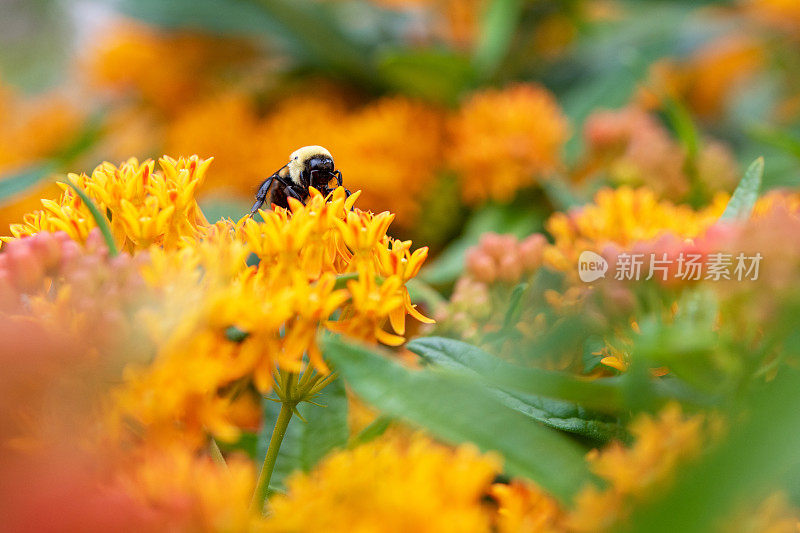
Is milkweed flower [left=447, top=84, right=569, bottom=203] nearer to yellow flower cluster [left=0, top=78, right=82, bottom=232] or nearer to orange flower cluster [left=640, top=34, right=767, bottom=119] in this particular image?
orange flower cluster [left=640, top=34, right=767, bottom=119]

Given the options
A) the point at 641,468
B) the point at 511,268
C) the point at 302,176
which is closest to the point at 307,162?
the point at 302,176

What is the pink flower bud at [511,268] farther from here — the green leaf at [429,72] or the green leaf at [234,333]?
the green leaf at [429,72]

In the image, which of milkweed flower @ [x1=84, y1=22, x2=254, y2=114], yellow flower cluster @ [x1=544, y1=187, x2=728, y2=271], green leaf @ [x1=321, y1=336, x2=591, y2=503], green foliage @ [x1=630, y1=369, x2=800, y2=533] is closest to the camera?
green foliage @ [x1=630, y1=369, x2=800, y2=533]

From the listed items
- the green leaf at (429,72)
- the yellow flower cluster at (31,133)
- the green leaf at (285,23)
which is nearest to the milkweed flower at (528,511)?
the green leaf at (429,72)

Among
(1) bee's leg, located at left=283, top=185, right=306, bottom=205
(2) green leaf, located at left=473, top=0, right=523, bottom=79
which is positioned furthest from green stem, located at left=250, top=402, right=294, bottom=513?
(2) green leaf, located at left=473, top=0, right=523, bottom=79

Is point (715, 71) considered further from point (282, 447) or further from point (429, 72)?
point (282, 447)

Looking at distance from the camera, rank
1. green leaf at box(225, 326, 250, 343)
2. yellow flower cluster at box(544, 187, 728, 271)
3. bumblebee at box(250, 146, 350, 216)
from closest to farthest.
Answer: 1. green leaf at box(225, 326, 250, 343)
2. yellow flower cluster at box(544, 187, 728, 271)
3. bumblebee at box(250, 146, 350, 216)
